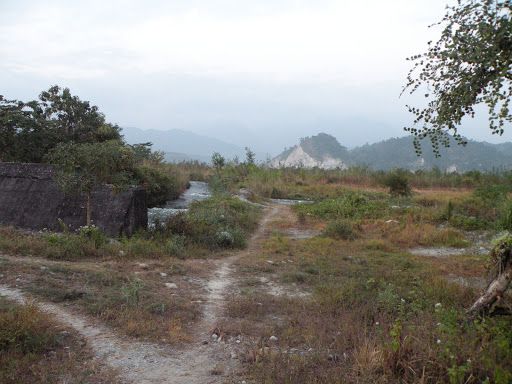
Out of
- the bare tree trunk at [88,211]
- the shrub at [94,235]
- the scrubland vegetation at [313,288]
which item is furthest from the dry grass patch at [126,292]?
the bare tree trunk at [88,211]

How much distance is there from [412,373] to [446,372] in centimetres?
28

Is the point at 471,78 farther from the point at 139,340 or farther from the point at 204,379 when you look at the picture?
the point at 139,340

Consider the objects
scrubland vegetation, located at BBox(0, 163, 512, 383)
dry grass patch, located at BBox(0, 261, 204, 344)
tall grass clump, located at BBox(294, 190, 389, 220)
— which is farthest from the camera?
tall grass clump, located at BBox(294, 190, 389, 220)

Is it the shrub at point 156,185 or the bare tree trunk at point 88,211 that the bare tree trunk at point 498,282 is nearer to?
the bare tree trunk at point 88,211

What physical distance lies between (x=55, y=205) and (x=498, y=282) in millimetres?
9256

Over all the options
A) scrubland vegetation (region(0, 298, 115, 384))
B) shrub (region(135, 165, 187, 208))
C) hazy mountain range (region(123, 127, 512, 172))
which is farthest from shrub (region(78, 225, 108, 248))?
hazy mountain range (region(123, 127, 512, 172))

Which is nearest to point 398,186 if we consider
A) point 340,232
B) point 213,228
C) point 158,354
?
point 340,232

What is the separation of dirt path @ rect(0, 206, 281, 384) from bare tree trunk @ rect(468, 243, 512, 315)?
282 cm

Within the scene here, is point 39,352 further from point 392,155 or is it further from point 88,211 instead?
point 392,155

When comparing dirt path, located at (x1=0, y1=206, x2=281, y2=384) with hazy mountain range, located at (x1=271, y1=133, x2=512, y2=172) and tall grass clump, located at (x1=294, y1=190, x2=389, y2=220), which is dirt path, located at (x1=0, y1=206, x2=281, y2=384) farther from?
hazy mountain range, located at (x1=271, y1=133, x2=512, y2=172)

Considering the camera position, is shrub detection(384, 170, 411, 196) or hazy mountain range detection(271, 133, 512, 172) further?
hazy mountain range detection(271, 133, 512, 172)

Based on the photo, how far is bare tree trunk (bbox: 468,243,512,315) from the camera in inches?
189

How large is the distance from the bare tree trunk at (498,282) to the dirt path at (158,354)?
2.82 metres

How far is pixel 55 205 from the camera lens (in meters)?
10.4
